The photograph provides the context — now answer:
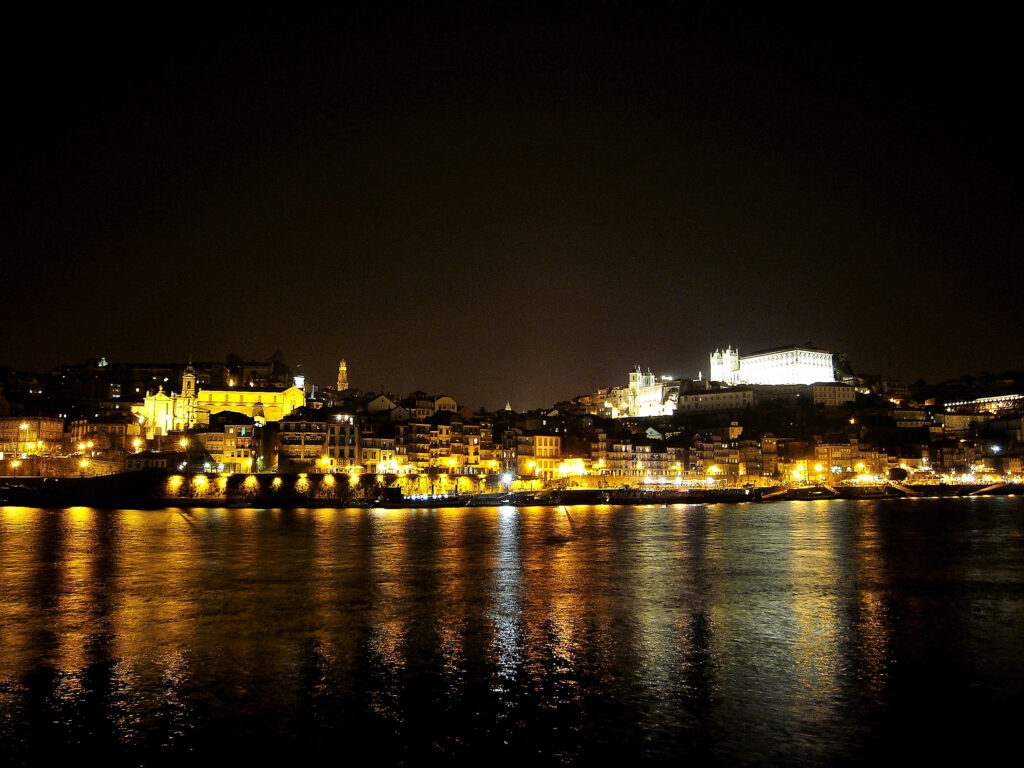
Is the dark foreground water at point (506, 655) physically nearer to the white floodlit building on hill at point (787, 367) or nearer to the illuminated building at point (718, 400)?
the illuminated building at point (718, 400)

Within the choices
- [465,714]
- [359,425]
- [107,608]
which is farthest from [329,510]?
[465,714]

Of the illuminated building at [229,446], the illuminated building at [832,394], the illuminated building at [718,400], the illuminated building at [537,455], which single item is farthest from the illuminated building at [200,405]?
the illuminated building at [832,394]

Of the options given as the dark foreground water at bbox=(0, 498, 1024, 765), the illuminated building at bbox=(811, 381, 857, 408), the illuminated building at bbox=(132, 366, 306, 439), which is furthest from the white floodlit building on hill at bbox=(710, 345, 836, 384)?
the dark foreground water at bbox=(0, 498, 1024, 765)

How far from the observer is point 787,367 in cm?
11244

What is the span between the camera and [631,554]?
29.8 m

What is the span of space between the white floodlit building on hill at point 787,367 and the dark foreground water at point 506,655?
84.4 m

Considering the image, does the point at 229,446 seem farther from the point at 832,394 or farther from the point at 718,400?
the point at 832,394

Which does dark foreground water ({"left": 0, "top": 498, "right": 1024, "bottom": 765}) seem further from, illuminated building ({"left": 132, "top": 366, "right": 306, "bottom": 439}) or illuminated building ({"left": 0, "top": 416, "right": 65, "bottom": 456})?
illuminated building ({"left": 132, "top": 366, "right": 306, "bottom": 439})

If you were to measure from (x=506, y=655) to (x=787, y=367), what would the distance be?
10514 cm

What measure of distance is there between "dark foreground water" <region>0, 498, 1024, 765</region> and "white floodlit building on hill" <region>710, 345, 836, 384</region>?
84.4 m

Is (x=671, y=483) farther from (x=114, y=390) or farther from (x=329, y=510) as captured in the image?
(x=114, y=390)

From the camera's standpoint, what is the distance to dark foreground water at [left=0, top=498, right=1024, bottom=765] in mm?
10266

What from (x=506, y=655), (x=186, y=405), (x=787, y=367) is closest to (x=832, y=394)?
(x=787, y=367)

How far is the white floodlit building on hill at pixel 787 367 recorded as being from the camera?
112188 millimetres
